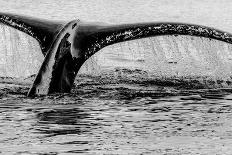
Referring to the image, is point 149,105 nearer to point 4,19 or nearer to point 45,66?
point 45,66

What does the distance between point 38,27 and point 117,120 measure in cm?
253

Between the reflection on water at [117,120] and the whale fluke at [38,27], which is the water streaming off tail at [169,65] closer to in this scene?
the reflection on water at [117,120]

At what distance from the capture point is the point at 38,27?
46.2 ft

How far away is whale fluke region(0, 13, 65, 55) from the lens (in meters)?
14.0

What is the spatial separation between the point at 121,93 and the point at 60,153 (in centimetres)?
491

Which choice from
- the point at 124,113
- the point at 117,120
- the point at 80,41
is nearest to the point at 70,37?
the point at 80,41

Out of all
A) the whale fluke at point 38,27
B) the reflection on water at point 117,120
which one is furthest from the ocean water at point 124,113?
the whale fluke at point 38,27

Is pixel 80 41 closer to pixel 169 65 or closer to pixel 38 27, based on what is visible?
pixel 38 27

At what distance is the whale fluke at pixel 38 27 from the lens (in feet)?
46.1

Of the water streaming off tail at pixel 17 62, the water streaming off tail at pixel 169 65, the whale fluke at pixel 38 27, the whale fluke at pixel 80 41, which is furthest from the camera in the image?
the water streaming off tail at pixel 17 62

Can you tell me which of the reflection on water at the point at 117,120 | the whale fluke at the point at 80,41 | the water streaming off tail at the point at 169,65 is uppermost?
the whale fluke at the point at 80,41

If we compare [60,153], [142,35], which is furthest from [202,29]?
[60,153]

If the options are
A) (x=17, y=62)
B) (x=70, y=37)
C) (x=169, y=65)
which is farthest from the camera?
(x=17, y=62)

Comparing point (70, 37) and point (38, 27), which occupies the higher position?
point (38, 27)
